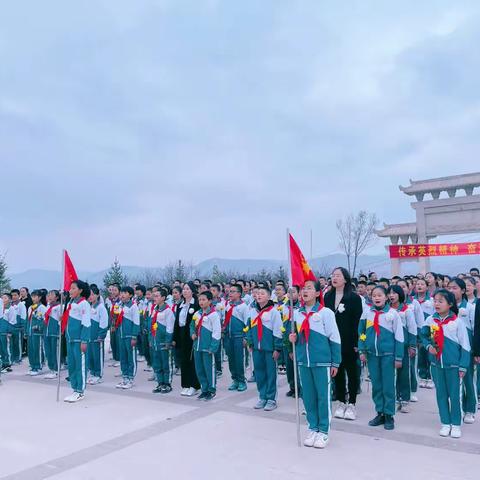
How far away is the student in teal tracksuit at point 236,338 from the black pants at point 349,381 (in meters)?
1.85

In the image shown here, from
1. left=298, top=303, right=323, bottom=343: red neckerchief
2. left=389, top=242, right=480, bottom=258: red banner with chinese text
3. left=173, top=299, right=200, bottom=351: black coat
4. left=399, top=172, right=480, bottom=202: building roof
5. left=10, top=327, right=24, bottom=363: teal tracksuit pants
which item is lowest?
left=10, top=327, right=24, bottom=363: teal tracksuit pants

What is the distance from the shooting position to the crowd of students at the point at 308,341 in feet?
15.6

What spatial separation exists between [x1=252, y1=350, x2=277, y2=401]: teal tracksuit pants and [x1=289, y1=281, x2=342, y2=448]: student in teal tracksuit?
51.1 inches

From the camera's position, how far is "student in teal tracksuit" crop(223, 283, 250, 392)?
7.15 meters

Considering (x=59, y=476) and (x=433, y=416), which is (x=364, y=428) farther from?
(x=59, y=476)

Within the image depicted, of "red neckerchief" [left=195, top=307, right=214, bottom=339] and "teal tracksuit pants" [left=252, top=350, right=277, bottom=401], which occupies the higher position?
"red neckerchief" [left=195, top=307, right=214, bottom=339]

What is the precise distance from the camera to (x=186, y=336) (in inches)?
277

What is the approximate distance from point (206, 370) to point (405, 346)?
262 centimetres

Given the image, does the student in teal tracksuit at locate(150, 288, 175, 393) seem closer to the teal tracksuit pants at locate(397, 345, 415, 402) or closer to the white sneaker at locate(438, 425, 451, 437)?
the teal tracksuit pants at locate(397, 345, 415, 402)

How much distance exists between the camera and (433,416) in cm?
552

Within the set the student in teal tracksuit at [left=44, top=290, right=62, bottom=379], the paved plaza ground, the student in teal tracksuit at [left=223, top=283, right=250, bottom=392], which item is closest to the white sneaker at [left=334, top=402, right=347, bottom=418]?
the paved plaza ground

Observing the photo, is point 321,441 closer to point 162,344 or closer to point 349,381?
point 349,381

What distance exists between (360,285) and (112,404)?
4.65 meters

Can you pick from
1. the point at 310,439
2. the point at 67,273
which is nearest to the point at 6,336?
the point at 67,273
